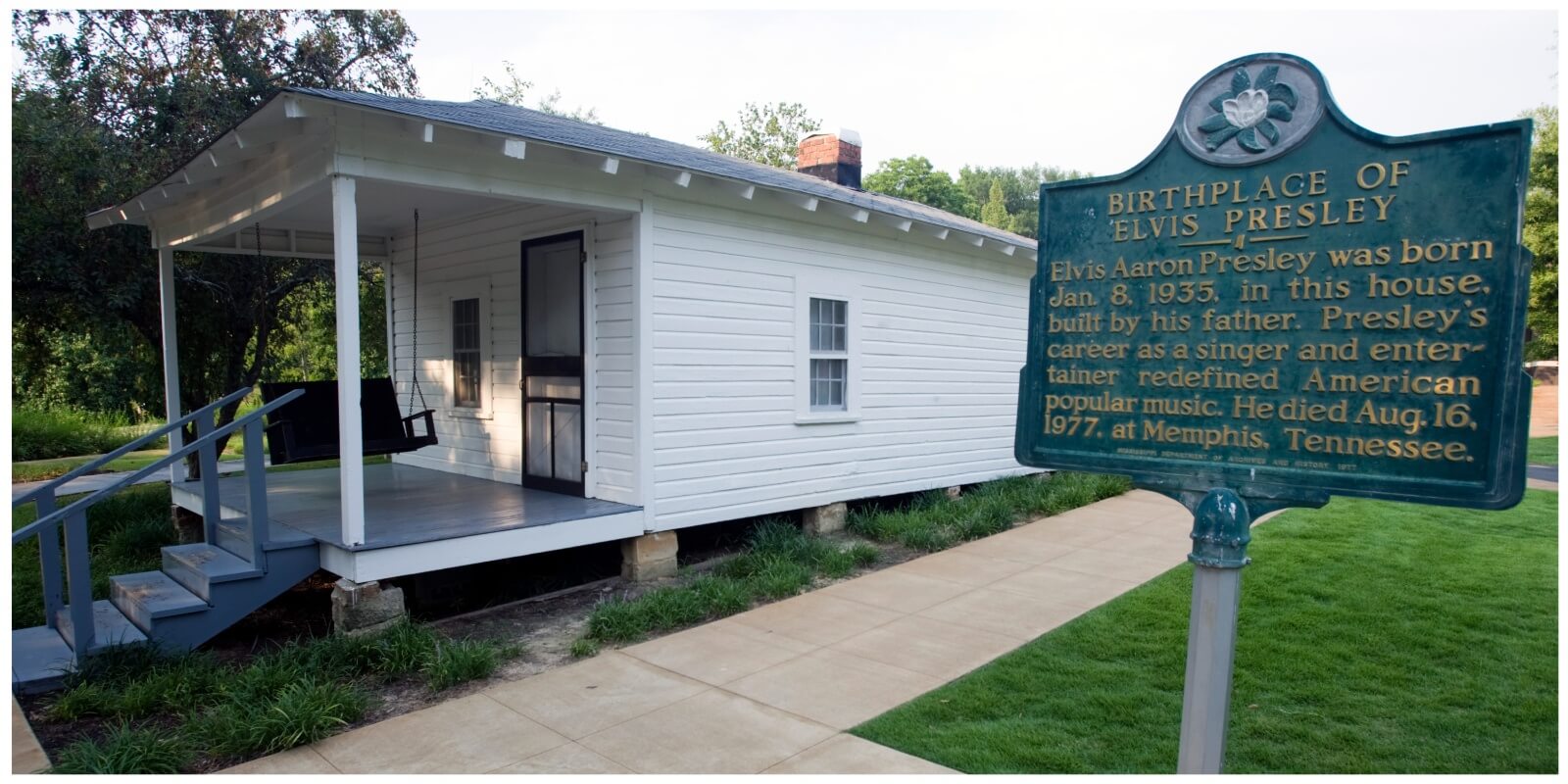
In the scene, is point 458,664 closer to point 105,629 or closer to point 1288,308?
point 105,629

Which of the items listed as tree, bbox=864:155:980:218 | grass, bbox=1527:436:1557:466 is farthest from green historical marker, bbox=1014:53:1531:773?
tree, bbox=864:155:980:218

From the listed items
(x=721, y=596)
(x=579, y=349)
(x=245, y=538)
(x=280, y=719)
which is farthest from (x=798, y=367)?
(x=280, y=719)

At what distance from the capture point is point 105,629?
18.4ft

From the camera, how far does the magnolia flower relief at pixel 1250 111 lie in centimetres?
309

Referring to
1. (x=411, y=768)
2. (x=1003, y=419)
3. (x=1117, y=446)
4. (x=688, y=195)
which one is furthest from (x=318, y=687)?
(x=1003, y=419)

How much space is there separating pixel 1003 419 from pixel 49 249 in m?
10.3

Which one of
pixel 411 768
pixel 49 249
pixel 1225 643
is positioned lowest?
pixel 411 768

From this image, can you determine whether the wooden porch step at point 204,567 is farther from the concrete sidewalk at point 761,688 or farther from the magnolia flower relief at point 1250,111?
the magnolia flower relief at point 1250,111

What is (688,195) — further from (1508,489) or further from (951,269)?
(1508,489)

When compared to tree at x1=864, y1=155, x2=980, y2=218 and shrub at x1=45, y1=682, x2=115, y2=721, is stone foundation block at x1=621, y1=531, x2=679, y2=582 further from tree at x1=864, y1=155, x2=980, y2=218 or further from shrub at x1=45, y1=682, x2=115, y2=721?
tree at x1=864, y1=155, x2=980, y2=218

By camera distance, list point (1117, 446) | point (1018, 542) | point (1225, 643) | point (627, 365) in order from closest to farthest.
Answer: point (1225, 643) → point (1117, 446) → point (627, 365) → point (1018, 542)

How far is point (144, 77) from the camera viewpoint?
33.7ft

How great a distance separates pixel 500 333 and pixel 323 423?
70.8 inches

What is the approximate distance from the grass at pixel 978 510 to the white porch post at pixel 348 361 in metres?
4.77
